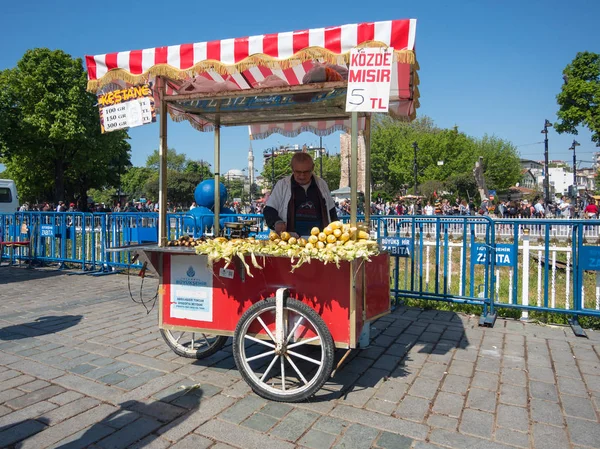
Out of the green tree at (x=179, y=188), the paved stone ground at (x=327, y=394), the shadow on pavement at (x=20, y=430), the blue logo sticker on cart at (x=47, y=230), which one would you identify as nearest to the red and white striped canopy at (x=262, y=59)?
the paved stone ground at (x=327, y=394)

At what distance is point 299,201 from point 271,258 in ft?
3.91

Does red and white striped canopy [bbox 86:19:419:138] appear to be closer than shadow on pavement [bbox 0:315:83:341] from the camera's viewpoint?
Yes

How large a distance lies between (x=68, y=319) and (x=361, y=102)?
520cm

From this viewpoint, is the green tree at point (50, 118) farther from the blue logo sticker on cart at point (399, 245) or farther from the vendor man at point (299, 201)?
the vendor man at point (299, 201)

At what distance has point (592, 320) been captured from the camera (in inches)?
234

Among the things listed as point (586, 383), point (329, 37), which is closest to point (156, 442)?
point (329, 37)

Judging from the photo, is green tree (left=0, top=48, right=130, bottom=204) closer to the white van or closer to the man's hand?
the white van

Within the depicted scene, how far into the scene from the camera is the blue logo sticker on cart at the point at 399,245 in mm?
6633

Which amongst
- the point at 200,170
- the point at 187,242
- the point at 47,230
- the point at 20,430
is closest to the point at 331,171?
the point at 200,170

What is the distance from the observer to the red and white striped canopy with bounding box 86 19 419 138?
3.28 meters

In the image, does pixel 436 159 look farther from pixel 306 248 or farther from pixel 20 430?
pixel 20 430

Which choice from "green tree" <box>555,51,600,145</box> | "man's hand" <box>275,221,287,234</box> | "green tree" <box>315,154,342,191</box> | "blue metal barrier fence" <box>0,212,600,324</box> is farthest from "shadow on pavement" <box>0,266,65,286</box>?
"green tree" <box>315,154,342,191</box>

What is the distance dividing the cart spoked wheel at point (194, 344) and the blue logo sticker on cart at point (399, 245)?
3.17m

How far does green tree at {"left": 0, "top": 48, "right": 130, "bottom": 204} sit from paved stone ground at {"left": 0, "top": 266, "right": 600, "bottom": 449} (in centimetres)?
2537
